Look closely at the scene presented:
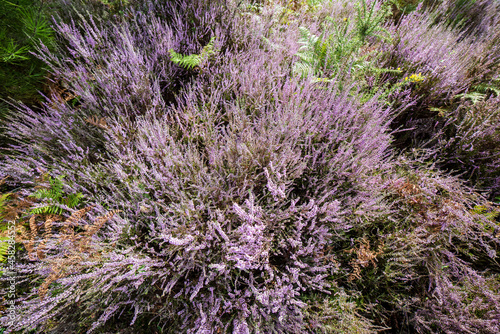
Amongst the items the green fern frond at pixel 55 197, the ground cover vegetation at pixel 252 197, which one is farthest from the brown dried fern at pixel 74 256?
the green fern frond at pixel 55 197

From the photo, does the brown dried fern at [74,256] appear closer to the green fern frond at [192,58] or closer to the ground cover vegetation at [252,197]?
the ground cover vegetation at [252,197]

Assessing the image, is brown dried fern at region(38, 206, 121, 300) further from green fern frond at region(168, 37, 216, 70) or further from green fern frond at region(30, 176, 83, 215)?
green fern frond at region(168, 37, 216, 70)

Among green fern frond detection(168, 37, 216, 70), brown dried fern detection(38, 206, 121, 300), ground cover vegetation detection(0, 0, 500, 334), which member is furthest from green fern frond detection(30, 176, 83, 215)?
green fern frond detection(168, 37, 216, 70)

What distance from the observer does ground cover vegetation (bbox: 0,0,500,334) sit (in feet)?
4.69

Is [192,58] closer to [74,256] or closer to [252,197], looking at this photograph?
[252,197]

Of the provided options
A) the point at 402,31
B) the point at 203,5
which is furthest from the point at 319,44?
the point at 203,5

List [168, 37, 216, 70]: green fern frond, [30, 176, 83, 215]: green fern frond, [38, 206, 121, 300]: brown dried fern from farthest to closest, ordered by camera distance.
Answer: [168, 37, 216, 70]: green fern frond
[30, 176, 83, 215]: green fern frond
[38, 206, 121, 300]: brown dried fern

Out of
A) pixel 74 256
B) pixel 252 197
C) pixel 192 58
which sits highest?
pixel 192 58

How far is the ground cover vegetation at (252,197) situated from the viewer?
143 centimetres

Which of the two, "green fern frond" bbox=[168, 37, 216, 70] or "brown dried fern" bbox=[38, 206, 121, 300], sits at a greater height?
"green fern frond" bbox=[168, 37, 216, 70]

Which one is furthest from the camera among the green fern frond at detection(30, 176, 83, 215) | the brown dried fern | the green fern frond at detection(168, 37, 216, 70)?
the green fern frond at detection(168, 37, 216, 70)

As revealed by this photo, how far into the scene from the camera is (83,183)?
1.78 metres

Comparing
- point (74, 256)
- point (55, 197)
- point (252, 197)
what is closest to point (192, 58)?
point (252, 197)

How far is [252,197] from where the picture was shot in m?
1.48
